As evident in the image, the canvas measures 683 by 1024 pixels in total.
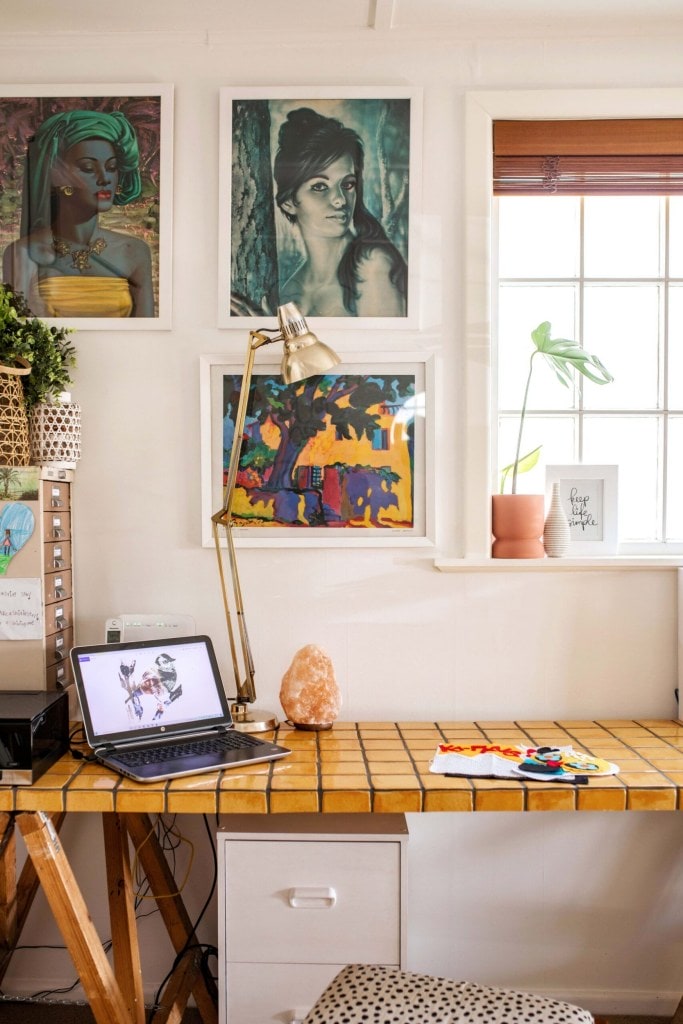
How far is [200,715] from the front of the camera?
201cm

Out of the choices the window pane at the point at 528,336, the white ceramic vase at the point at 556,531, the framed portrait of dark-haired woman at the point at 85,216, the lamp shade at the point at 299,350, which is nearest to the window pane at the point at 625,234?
the window pane at the point at 528,336

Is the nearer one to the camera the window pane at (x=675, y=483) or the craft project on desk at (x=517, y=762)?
the craft project on desk at (x=517, y=762)

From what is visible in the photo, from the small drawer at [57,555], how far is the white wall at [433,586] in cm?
6

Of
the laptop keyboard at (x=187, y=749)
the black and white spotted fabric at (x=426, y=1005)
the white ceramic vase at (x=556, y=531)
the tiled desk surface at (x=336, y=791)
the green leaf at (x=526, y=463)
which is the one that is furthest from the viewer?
the green leaf at (x=526, y=463)

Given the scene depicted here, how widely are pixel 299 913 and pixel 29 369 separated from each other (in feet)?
4.53

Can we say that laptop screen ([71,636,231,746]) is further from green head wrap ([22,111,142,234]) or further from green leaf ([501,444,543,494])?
green head wrap ([22,111,142,234])

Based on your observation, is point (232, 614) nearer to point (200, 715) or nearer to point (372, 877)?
point (200, 715)

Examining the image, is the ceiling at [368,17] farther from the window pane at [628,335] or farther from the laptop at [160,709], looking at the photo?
the laptop at [160,709]

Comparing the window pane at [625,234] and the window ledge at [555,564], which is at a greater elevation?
the window pane at [625,234]

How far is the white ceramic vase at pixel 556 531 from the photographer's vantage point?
225cm

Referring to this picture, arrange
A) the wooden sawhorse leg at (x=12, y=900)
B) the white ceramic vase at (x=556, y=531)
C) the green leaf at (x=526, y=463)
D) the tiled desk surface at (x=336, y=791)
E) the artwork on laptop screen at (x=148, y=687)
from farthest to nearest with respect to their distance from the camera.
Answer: the green leaf at (x=526, y=463) < the white ceramic vase at (x=556, y=531) < the wooden sawhorse leg at (x=12, y=900) < the artwork on laptop screen at (x=148, y=687) < the tiled desk surface at (x=336, y=791)

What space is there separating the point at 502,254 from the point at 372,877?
5.49ft

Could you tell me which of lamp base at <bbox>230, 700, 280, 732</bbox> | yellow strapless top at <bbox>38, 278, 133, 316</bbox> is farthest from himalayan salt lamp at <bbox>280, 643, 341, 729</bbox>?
yellow strapless top at <bbox>38, 278, 133, 316</bbox>

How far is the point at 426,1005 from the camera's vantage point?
1.43 meters
